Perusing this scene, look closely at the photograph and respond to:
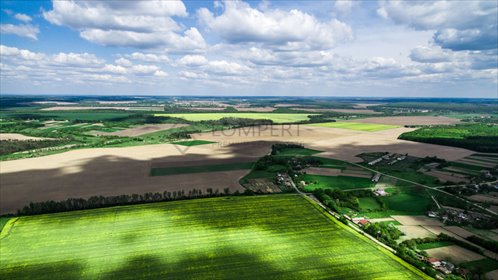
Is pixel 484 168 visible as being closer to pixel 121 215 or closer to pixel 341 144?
pixel 341 144

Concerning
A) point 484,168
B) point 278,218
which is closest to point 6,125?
point 278,218

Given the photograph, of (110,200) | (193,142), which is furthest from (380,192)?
(193,142)

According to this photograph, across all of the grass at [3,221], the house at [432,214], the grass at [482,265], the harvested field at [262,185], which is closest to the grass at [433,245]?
the grass at [482,265]

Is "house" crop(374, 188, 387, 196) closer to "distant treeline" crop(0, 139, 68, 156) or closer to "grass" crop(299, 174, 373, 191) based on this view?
"grass" crop(299, 174, 373, 191)

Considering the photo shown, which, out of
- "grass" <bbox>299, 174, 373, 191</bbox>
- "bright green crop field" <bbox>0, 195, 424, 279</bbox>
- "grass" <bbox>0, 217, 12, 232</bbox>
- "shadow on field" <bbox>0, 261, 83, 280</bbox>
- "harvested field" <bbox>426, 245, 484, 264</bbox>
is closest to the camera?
"shadow on field" <bbox>0, 261, 83, 280</bbox>

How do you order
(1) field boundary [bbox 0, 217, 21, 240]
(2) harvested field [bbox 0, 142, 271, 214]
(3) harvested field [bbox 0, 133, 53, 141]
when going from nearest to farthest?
(1) field boundary [bbox 0, 217, 21, 240] → (2) harvested field [bbox 0, 142, 271, 214] → (3) harvested field [bbox 0, 133, 53, 141]

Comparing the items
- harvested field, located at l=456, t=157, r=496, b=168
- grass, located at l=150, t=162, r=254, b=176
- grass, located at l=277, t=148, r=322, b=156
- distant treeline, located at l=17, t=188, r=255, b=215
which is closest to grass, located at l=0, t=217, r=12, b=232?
distant treeline, located at l=17, t=188, r=255, b=215
